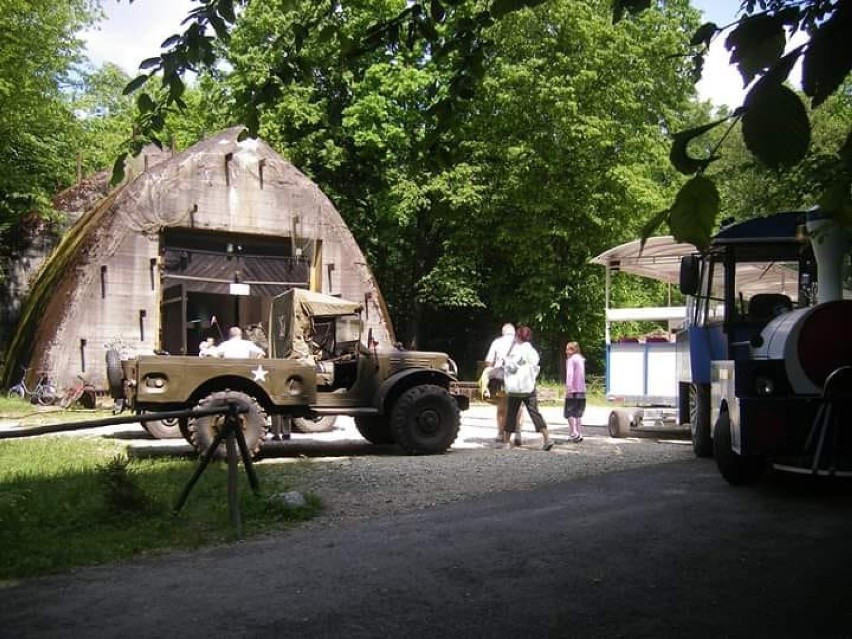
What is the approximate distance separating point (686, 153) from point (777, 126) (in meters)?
0.27

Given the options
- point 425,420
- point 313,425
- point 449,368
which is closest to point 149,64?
point 425,420

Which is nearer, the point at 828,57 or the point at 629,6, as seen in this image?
the point at 828,57

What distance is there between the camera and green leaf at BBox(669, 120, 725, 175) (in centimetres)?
196

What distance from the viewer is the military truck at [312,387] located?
1082 centimetres

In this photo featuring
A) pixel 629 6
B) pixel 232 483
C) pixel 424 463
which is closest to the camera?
pixel 629 6

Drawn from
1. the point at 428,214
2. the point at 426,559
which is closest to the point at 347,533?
the point at 426,559

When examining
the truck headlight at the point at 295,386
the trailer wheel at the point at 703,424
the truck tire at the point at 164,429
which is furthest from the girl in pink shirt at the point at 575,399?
the truck tire at the point at 164,429

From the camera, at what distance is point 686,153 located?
1973mm

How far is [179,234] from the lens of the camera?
24.0m

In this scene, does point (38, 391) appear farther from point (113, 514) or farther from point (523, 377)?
point (113, 514)

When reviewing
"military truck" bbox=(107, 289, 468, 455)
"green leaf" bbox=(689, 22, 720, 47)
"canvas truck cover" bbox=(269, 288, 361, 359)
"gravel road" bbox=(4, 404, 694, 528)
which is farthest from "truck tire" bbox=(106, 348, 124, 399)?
"green leaf" bbox=(689, 22, 720, 47)

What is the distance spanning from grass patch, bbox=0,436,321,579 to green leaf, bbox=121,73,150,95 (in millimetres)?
3228

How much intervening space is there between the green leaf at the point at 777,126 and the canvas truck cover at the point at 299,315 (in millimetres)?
12012

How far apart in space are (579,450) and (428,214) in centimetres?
1857
